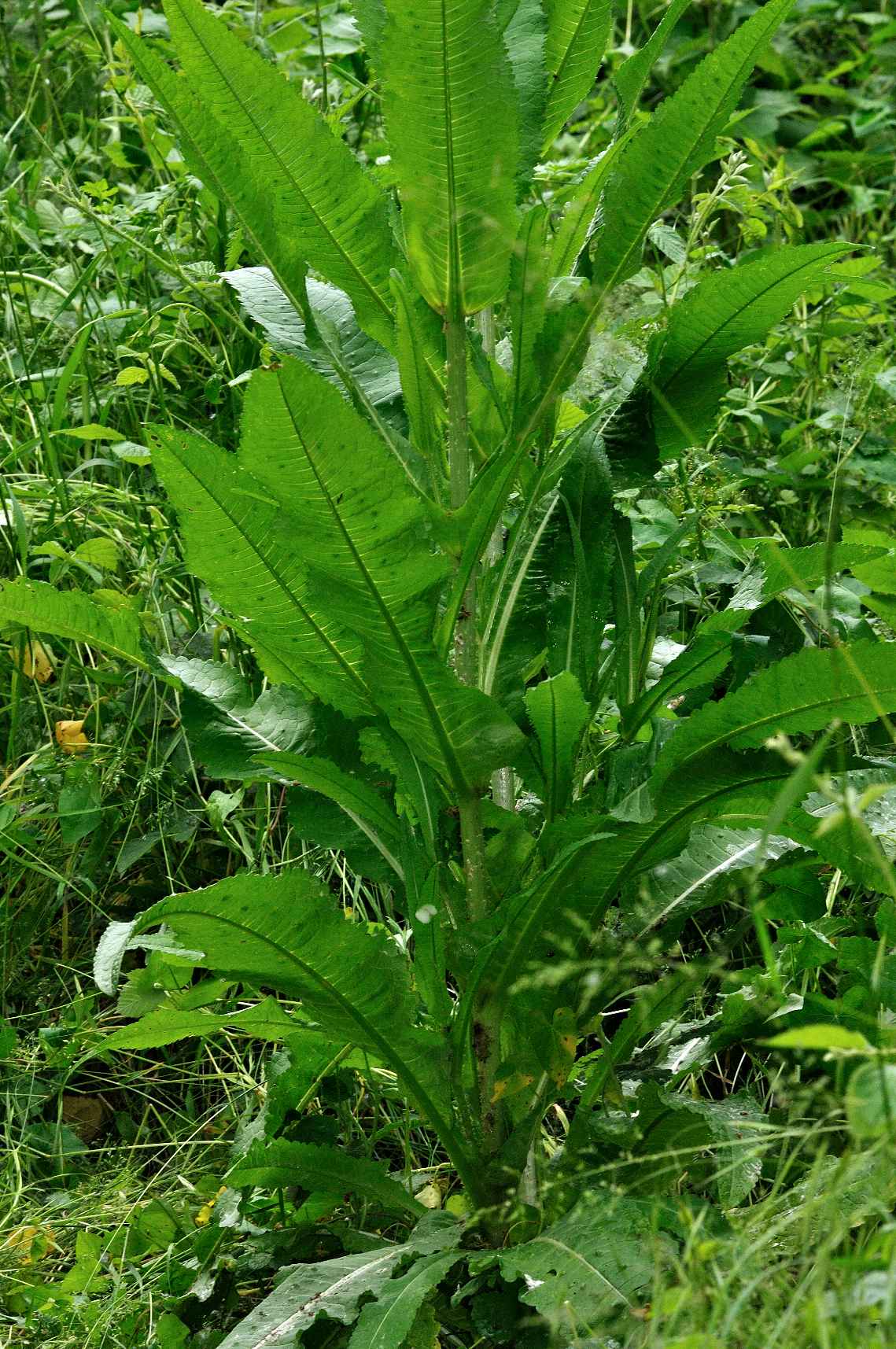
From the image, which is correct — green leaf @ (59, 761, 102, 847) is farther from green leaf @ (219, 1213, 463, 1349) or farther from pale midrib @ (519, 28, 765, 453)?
pale midrib @ (519, 28, 765, 453)

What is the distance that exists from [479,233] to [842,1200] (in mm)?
1010

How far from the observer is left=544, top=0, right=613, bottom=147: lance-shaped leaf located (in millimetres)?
1519

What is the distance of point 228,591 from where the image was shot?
146 centimetres

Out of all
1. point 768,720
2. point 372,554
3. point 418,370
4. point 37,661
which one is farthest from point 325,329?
point 37,661

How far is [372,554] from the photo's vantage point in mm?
1294

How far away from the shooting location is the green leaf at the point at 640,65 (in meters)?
1.40

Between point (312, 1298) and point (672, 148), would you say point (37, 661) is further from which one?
point (672, 148)

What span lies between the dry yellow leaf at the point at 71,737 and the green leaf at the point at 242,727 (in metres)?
0.81

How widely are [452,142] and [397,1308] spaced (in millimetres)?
1101

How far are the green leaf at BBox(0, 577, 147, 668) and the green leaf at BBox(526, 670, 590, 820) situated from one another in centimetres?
51

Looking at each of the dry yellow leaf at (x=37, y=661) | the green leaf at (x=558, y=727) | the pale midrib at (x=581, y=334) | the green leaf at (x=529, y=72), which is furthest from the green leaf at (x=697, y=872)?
the dry yellow leaf at (x=37, y=661)

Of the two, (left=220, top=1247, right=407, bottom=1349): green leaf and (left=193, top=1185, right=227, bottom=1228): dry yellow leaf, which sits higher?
(left=220, top=1247, right=407, bottom=1349): green leaf

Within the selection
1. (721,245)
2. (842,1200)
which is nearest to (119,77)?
(721,245)

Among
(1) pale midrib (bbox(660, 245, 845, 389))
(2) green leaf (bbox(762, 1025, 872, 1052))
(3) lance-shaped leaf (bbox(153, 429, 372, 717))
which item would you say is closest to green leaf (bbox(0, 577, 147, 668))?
(3) lance-shaped leaf (bbox(153, 429, 372, 717))
